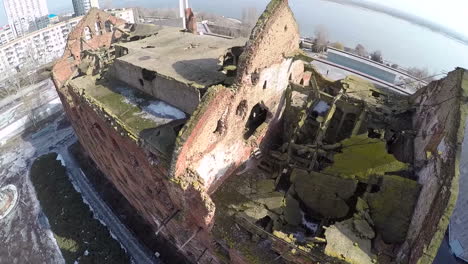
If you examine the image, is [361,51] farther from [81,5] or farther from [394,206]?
[81,5]

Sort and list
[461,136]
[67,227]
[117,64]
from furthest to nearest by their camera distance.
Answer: [67,227]
[117,64]
[461,136]

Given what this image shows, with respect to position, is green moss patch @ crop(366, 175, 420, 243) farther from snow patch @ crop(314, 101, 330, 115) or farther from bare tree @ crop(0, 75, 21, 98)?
bare tree @ crop(0, 75, 21, 98)

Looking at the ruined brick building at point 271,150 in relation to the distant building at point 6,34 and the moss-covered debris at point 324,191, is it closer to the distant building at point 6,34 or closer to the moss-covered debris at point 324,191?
the moss-covered debris at point 324,191

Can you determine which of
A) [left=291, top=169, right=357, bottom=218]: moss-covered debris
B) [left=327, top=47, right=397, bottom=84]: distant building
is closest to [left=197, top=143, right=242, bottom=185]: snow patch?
[left=291, top=169, right=357, bottom=218]: moss-covered debris

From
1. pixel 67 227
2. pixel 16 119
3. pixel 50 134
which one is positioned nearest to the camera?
pixel 67 227

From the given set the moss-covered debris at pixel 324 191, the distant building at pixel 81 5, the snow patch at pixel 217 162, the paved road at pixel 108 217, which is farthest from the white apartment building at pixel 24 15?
the moss-covered debris at pixel 324 191

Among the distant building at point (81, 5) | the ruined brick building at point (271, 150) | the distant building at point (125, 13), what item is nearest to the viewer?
the ruined brick building at point (271, 150)

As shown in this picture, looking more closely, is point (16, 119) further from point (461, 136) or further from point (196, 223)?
point (461, 136)

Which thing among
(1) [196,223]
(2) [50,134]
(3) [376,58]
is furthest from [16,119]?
(3) [376,58]
